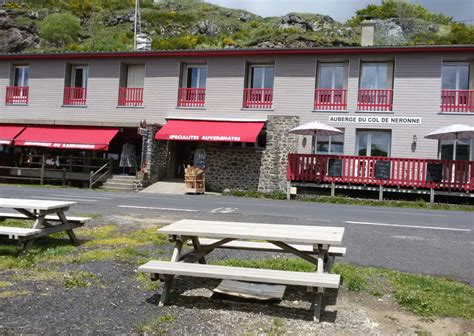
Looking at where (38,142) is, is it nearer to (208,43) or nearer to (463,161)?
(463,161)

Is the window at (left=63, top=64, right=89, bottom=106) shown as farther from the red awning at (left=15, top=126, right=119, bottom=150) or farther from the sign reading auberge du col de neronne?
the sign reading auberge du col de neronne

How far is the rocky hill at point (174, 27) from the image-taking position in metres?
57.3

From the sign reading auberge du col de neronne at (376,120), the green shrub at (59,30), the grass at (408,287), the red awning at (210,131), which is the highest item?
the green shrub at (59,30)

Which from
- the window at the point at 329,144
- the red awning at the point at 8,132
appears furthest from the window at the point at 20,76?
the window at the point at 329,144

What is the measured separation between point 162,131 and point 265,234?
18173 millimetres

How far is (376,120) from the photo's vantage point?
2105 centimetres

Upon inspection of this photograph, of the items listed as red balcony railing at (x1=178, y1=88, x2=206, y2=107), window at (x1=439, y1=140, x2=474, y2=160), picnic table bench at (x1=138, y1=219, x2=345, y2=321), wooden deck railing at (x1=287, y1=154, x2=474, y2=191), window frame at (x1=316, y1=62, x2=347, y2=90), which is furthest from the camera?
red balcony railing at (x1=178, y1=88, x2=206, y2=107)

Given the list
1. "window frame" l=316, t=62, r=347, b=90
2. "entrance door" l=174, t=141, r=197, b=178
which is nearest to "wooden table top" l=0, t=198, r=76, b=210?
"window frame" l=316, t=62, r=347, b=90

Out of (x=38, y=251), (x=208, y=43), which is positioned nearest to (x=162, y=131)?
(x=38, y=251)

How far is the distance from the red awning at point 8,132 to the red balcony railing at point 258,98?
1209 cm

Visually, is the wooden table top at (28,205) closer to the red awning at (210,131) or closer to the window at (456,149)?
the red awning at (210,131)

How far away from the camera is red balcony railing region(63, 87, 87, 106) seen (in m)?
25.8

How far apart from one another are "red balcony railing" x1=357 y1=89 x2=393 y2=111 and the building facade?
0.15 feet

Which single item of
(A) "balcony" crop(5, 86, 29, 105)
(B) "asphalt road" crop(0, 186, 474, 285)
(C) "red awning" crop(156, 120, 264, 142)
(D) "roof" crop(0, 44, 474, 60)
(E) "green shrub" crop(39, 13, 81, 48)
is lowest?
(B) "asphalt road" crop(0, 186, 474, 285)
